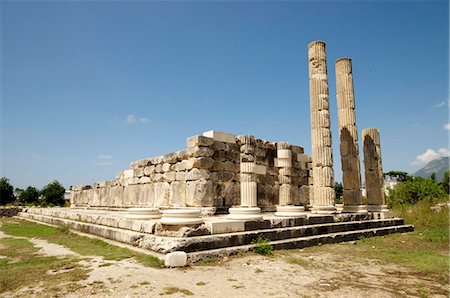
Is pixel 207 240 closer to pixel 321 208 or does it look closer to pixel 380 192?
pixel 321 208

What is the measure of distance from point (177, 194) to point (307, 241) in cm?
569

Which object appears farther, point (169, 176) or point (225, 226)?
point (169, 176)

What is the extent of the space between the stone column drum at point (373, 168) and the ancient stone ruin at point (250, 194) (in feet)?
0.15

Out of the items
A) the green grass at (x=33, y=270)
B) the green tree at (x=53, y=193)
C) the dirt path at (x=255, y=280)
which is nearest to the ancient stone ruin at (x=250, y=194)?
the dirt path at (x=255, y=280)

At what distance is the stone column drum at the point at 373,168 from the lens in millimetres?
14555

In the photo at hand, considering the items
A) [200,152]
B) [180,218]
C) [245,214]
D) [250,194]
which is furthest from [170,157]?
[180,218]

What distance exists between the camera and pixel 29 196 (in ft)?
121

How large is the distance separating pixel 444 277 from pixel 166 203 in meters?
9.89

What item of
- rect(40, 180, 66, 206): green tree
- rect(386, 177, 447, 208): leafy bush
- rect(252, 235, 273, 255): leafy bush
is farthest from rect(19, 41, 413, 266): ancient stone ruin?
rect(40, 180, 66, 206): green tree

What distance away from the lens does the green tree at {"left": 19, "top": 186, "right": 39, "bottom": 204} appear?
36.7 meters

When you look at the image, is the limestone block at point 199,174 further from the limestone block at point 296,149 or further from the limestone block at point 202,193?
the limestone block at point 296,149

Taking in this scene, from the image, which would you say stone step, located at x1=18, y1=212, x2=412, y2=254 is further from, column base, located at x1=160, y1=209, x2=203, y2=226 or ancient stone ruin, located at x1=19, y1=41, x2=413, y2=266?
column base, located at x1=160, y1=209, x2=203, y2=226

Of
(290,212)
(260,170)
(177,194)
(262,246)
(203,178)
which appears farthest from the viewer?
(260,170)

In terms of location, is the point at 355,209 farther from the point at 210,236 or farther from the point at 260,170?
the point at 210,236
